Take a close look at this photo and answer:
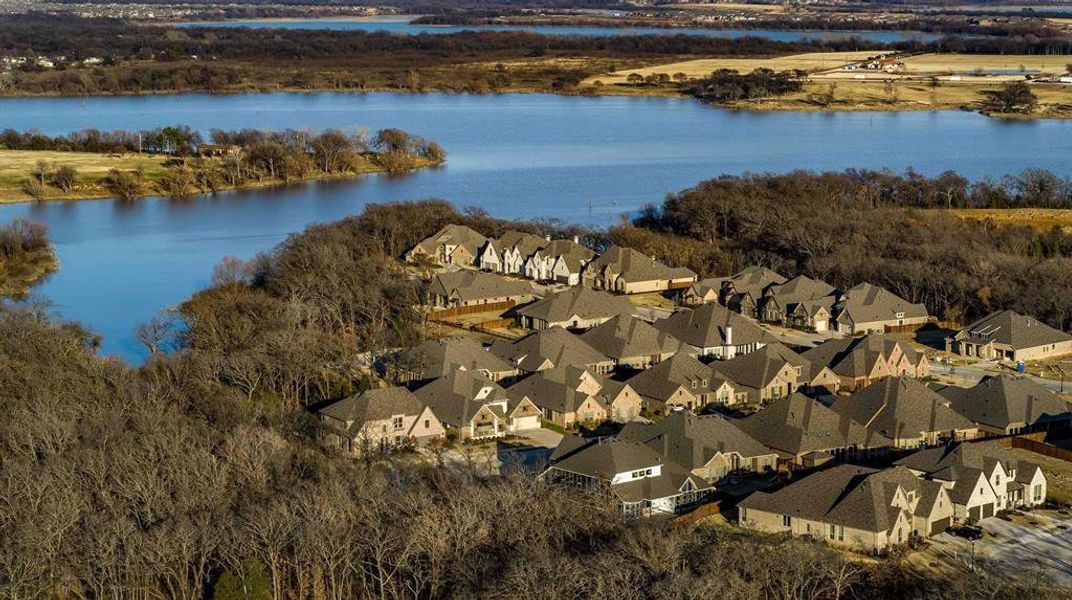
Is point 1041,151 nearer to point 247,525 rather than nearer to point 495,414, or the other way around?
point 495,414

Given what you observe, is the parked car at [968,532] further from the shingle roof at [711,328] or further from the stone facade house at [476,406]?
the shingle roof at [711,328]

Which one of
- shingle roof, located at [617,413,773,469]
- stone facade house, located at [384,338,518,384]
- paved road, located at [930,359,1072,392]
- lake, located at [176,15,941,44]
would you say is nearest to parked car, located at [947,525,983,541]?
shingle roof, located at [617,413,773,469]

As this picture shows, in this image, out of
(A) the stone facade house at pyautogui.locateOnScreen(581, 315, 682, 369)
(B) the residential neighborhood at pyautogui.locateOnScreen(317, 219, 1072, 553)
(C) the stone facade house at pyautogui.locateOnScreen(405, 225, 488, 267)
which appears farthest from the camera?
(C) the stone facade house at pyautogui.locateOnScreen(405, 225, 488, 267)

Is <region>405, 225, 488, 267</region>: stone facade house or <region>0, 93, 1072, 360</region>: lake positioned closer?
<region>405, 225, 488, 267</region>: stone facade house

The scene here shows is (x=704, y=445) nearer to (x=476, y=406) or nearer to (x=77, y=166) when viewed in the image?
(x=476, y=406)

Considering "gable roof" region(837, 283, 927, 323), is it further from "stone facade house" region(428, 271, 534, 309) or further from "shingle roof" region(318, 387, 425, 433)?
"shingle roof" region(318, 387, 425, 433)

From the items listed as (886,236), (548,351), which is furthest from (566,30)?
(548,351)
